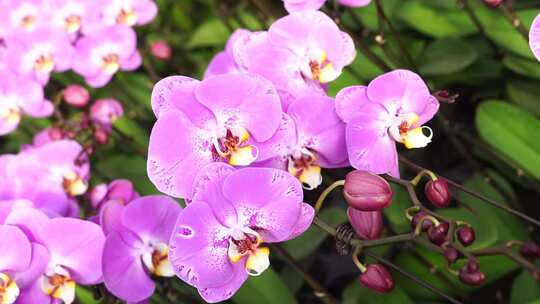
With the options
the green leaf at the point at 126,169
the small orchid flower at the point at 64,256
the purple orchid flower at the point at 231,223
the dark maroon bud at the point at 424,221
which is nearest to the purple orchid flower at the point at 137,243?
the small orchid flower at the point at 64,256

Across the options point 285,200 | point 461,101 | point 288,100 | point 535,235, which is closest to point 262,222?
point 285,200

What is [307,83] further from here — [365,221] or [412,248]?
[412,248]

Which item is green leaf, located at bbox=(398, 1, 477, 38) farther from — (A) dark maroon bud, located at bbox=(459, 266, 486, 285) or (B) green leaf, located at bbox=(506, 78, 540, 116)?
(A) dark maroon bud, located at bbox=(459, 266, 486, 285)

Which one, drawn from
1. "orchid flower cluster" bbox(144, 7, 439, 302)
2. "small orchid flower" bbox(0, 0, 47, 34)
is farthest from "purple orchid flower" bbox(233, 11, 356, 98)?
"small orchid flower" bbox(0, 0, 47, 34)

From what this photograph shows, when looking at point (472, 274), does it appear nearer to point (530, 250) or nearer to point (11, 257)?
point (530, 250)

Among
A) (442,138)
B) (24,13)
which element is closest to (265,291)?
(442,138)
